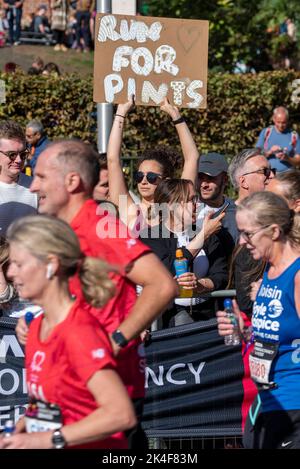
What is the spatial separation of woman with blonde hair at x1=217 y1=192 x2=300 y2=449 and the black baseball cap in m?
2.73

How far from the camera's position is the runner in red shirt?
157 inches

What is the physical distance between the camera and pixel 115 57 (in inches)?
297

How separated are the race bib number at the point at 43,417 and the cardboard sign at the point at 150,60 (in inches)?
159

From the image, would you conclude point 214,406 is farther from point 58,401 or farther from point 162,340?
point 58,401

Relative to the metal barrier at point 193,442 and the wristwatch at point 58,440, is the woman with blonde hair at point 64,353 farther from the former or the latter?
the metal barrier at point 193,442

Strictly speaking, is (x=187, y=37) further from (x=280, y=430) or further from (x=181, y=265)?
(x=280, y=430)

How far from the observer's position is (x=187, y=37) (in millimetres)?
7695

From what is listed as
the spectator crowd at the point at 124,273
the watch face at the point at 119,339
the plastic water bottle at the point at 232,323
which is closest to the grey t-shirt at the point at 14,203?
the spectator crowd at the point at 124,273

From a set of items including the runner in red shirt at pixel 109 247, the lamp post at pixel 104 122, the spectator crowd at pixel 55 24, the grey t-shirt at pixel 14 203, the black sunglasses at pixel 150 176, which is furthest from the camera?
the spectator crowd at pixel 55 24

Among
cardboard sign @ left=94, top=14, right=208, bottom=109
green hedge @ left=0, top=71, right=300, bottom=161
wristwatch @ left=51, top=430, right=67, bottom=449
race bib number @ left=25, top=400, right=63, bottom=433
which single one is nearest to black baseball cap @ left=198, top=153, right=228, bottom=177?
cardboard sign @ left=94, top=14, right=208, bottom=109

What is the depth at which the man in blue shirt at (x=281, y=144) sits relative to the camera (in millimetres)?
12617

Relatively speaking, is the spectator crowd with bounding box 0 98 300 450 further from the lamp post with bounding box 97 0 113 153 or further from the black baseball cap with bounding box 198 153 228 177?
the lamp post with bounding box 97 0 113 153
